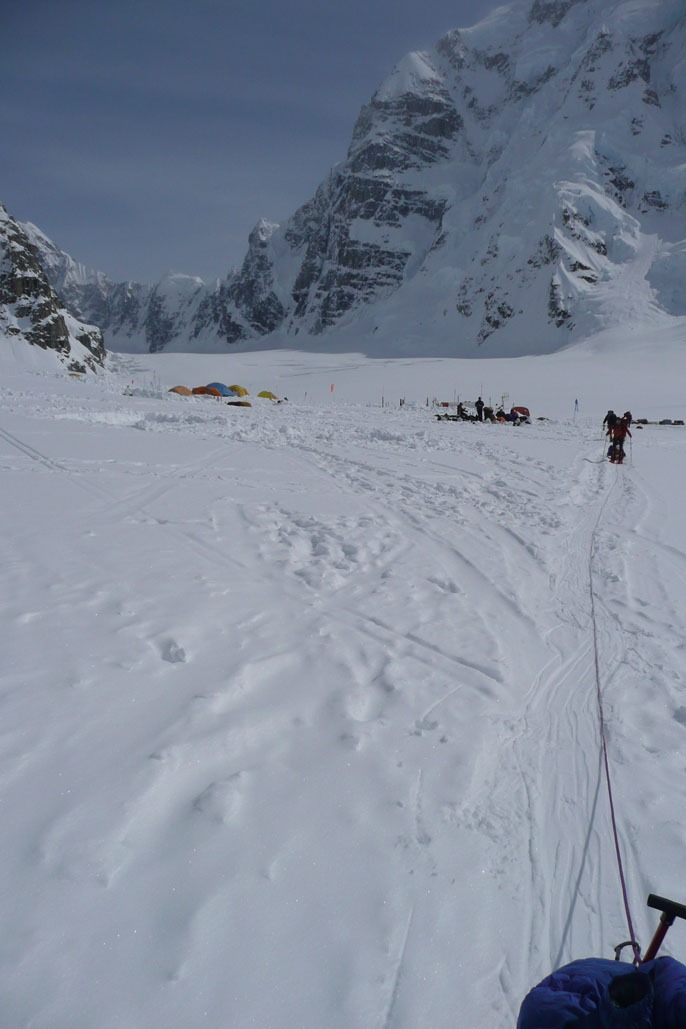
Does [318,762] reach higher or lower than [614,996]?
lower

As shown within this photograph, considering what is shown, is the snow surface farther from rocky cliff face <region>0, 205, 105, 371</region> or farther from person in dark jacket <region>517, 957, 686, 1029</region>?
rocky cliff face <region>0, 205, 105, 371</region>

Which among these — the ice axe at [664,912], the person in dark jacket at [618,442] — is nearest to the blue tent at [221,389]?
the person in dark jacket at [618,442]

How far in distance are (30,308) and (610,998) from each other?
309 feet

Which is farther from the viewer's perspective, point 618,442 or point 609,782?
point 618,442

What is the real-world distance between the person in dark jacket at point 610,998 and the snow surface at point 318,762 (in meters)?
0.48

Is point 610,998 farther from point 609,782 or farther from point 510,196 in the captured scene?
point 510,196

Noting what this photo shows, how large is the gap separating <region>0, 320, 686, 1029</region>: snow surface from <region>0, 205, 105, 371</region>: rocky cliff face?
270ft

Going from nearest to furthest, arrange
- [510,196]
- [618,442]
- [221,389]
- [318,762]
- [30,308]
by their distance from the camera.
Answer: [318,762] < [618,442] < [221,389] < [30,308] < [510,196]

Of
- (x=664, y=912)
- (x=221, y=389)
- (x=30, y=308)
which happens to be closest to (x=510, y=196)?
(x=30, y=308)

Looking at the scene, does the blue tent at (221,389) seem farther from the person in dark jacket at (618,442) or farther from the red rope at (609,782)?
the red rope at (609,782)

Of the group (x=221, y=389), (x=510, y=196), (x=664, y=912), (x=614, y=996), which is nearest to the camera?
(x=614, y=996)

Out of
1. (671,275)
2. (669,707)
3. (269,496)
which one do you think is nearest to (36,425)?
(269,496)

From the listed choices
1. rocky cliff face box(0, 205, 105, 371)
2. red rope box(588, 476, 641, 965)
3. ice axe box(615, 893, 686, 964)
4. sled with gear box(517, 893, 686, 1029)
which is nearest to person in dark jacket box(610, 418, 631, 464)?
red rope box(588, 476, 641, 965)

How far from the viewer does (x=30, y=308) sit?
260 ft
